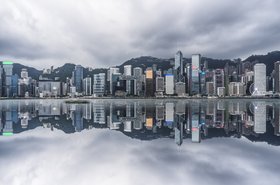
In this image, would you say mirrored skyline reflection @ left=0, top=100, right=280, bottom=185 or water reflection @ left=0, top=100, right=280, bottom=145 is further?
water reflection @ left=0, top=100, right=280, bottom=145

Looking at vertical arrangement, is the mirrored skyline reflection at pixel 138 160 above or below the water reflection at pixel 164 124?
above

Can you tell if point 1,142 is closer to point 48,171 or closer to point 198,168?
point 48,171

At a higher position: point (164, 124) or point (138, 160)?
point (138, 160)

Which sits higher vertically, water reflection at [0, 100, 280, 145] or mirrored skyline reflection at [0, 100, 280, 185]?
mirrored skyline reflection at [0, 100, 280, 185]

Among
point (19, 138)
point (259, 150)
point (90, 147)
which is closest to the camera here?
point (259, 150)

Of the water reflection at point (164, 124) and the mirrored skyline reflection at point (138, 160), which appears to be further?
the water reflection at point (164, 124)

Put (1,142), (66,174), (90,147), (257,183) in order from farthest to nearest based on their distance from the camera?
1. (1,142)
2. (90,147)
3. (66,174)
4. (257,183)

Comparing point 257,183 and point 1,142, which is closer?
point 257,183

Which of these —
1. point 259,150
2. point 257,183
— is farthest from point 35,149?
point 259,150

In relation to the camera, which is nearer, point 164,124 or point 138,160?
point 138,160
